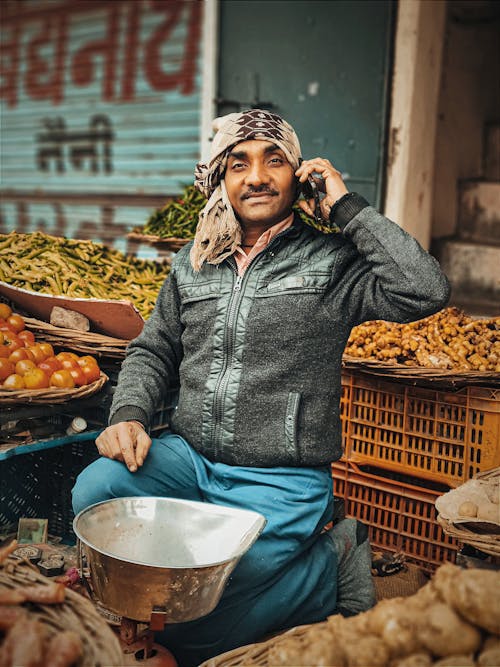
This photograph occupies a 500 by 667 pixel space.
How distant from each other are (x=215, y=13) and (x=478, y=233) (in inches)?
113

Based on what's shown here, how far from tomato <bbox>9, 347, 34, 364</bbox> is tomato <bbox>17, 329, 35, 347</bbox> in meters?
0.11

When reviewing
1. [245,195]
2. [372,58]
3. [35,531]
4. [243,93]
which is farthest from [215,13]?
[35,531]

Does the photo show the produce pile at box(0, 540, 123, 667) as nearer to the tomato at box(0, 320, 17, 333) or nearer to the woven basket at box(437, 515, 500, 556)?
the woven basket at box(437, 515, 500, 556)

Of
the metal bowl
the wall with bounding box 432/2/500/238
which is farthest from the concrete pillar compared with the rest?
the metal bowl

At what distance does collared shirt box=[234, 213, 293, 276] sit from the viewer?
9.62ft

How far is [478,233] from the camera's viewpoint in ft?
19.8

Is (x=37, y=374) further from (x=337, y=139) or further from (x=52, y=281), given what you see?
(x=337, y=139)

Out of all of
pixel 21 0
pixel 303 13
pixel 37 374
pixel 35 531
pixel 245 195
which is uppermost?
pixel 21 0

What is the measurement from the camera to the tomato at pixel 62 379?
3.29m

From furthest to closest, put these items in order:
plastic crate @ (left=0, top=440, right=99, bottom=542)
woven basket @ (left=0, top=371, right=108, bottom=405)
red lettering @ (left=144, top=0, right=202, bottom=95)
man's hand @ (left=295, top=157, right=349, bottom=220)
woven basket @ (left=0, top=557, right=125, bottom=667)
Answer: red lettering @ (left=144, top=0, right=202, bottom=95) < plastic crate @ (left=0, top=440, right=99, bottom=542) < woven basket @ (left=0, top=371, right=108, bottom=405) < man's hand @ (left=295, top=157, right=349, bottom=220) < woven basket @ (left=0, top=557, right=125, bottom=667)

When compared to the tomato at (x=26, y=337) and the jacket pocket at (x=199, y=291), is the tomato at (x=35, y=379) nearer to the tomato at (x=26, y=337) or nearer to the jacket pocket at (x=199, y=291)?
the tomato at (x=26, y=337)

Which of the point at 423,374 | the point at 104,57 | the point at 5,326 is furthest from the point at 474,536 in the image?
the point at 104,57

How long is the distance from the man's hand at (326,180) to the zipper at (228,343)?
0.67 ft

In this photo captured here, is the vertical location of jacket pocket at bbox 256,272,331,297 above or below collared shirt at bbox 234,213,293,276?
below
